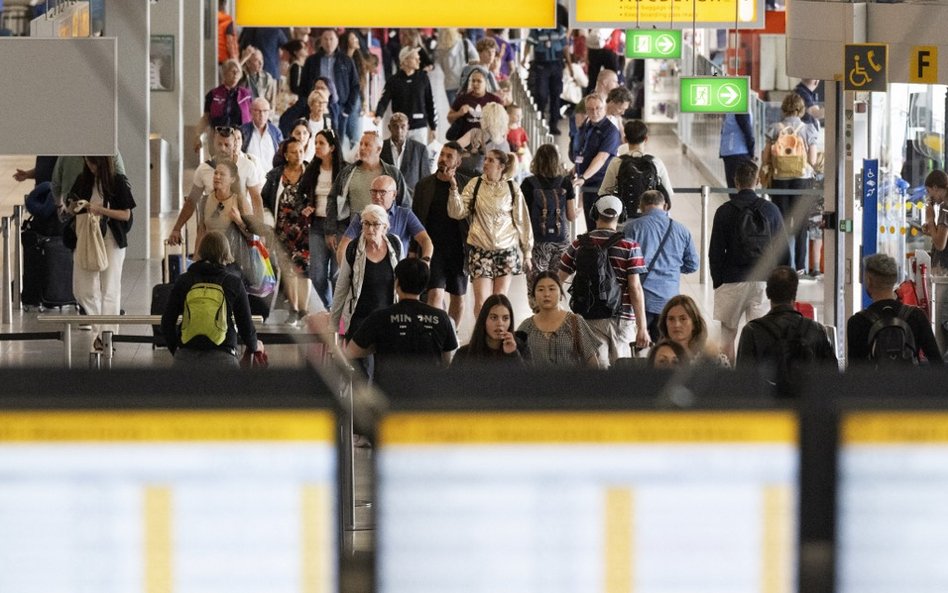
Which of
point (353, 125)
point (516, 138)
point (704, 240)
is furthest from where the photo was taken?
point (353, 125)

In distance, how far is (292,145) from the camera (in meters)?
12.7

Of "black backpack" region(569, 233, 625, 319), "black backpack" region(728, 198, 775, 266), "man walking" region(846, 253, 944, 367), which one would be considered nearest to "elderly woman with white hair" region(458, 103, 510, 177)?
"black backpack" region(728, 198, 775, 266)

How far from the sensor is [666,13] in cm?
1417

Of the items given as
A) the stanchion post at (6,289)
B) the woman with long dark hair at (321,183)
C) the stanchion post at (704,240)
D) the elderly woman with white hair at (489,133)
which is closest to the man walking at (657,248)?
the woman with long dark hair at (321,183)

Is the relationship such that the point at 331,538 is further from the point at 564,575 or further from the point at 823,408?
the point at 823,408

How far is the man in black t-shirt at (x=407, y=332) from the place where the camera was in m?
8.22

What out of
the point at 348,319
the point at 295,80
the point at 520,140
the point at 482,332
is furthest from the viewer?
the point at 295,80

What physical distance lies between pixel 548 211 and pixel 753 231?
1.68 metres

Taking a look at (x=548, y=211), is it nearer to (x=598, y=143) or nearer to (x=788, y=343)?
(x=598, y=143)

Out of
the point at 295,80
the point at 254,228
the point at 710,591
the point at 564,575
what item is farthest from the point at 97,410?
the point at 295,80

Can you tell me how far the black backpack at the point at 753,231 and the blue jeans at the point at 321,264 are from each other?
→ 2.92 m

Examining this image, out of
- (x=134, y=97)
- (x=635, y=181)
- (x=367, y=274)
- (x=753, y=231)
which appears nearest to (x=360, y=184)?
(x=367, y=274)

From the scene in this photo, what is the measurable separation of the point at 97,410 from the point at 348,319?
785 centimetres

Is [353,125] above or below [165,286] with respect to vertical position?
above
